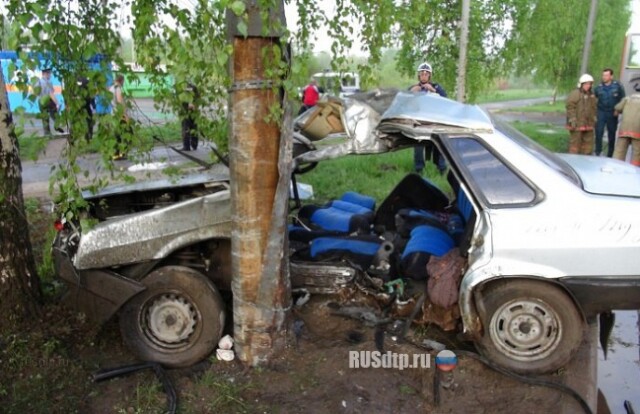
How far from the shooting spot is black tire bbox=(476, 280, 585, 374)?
A: 3.64 m

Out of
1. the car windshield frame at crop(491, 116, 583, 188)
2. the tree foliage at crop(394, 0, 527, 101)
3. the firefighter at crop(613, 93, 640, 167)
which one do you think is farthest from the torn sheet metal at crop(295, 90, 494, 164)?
the firefighter at crop(613, 93, 640, 167)

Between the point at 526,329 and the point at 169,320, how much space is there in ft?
7.81

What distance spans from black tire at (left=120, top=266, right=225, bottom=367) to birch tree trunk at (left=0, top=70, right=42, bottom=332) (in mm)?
780

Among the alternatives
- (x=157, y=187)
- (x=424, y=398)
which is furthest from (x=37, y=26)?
(x=424, y=398)

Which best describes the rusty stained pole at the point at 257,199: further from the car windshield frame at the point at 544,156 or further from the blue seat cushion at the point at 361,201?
the blue seat cushion at the point at 361,201

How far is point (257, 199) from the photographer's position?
3551 mm

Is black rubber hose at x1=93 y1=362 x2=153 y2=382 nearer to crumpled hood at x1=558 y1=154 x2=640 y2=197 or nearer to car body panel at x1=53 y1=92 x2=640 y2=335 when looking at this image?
car body panel at x1=53 y1=92 x2=640 y2=335

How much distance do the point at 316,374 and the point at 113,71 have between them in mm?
2248

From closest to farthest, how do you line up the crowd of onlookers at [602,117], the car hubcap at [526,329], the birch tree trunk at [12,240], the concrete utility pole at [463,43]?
1. the car hubcap at [526,329]
2. the birch tree trunk at [12,240]
3. the concrete utility pole at [463,43]
4. the crowd of onlookers at [602,117]

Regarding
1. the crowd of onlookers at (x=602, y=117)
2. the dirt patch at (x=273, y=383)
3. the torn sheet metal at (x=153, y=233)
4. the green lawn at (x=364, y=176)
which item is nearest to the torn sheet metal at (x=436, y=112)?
the torn sheet metal at (x=153, y=233)

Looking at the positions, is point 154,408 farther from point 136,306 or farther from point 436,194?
point 436,194

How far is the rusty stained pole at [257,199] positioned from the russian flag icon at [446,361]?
103cm

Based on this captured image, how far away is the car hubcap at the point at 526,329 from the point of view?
367cm

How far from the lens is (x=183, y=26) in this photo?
317 cm
